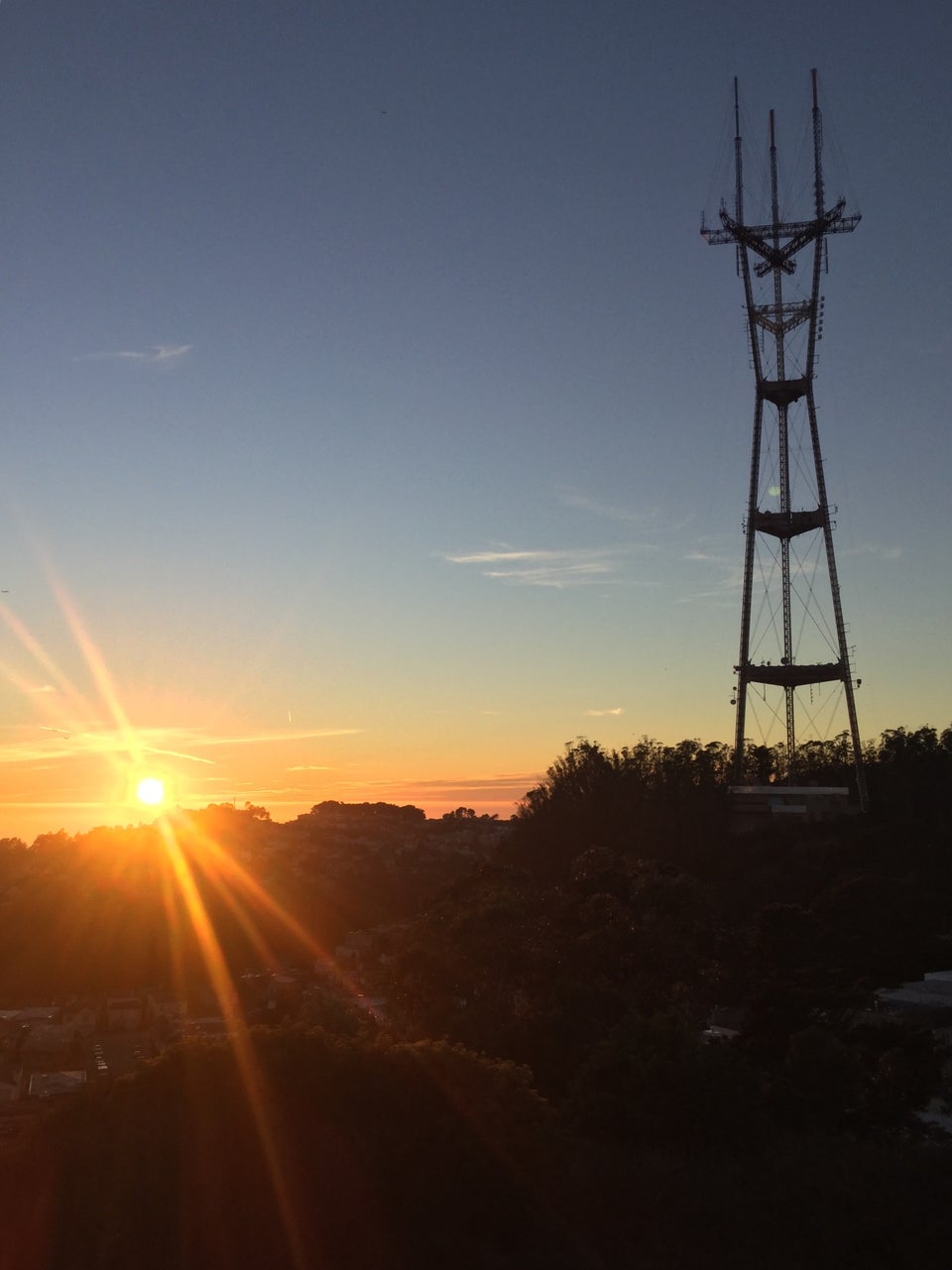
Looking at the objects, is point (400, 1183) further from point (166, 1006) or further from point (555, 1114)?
point (166, 1006)

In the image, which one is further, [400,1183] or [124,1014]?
[124,1014]

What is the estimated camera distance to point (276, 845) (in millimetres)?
86688

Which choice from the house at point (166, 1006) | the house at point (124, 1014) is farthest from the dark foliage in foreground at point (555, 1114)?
the house at point (124, 1014)

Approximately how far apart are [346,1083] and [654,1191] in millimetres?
3459

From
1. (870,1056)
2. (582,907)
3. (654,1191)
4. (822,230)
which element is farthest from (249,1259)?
(822,230)

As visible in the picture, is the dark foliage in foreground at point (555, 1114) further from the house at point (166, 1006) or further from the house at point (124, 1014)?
the house at point (124, 1014)

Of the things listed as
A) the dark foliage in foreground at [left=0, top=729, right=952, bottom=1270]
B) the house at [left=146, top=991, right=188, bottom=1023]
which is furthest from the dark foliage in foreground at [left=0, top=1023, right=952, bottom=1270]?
the house at [left=146, top=991, right=188, bottom=1023]

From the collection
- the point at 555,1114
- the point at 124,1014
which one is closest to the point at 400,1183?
the point at 555,1114

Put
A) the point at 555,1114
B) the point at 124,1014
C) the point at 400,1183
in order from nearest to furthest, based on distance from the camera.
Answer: the point at 400,1183 < the point at 555,1114 < the point at 124,1014

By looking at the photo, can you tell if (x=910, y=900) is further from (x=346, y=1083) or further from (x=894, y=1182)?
(x=346, y=1083)

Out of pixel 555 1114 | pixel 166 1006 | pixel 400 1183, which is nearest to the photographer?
pixel 400 1183

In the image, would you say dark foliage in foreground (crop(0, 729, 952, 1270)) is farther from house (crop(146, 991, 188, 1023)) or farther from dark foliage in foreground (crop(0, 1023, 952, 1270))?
house (crop(146, 991, 188, 1023))

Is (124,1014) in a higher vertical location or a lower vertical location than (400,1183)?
lower

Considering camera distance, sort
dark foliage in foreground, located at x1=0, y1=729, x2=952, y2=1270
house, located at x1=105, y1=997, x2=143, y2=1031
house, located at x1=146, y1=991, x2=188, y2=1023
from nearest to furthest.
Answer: dark foliage in foreground, located at x1=0, y1=729, x2=952, y2=1270
house, located at x1=105, y1=997, x2=143, y2=1031
house, located at x1=146, y1=991, x2=188, y2=1023
